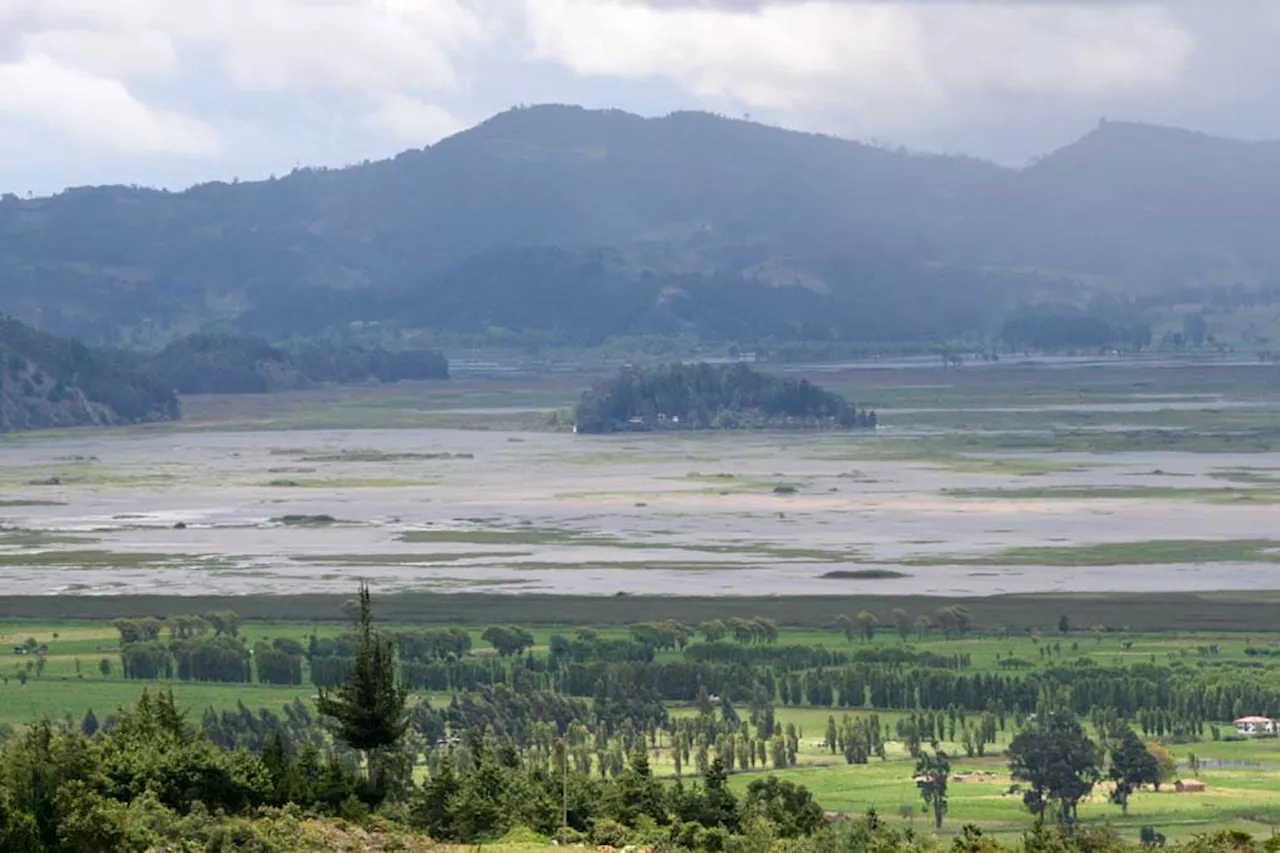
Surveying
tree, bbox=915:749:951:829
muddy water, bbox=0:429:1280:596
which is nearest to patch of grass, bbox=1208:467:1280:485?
muddy water, bbox=0:429:1280:596

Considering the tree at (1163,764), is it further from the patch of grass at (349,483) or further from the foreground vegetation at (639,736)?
the patch of grass at (349,483)

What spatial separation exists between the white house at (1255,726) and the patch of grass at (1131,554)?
44603mm

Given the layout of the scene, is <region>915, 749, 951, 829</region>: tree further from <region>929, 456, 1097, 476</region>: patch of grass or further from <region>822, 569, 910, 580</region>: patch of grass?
<region>929, 456, 1097, 476</region>: patch of grass

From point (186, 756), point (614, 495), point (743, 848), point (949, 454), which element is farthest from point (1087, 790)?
point (949, 454)

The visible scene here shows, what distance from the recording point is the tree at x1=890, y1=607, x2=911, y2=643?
105 m

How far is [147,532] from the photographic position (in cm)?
14975

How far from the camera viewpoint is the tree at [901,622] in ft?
345

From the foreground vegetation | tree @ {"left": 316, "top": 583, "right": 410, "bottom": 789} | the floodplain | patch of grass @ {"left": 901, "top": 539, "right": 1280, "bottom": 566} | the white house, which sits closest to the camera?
the foreground vegetation

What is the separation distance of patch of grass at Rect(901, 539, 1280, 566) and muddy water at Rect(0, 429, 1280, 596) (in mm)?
1775

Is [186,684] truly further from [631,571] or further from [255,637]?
[631,571]

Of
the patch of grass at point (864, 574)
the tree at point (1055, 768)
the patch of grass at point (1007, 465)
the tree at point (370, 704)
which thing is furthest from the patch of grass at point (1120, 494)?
the tree at point (370, 704)

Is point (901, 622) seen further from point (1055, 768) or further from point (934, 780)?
point (1055, 768)

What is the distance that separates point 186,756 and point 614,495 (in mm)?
119518

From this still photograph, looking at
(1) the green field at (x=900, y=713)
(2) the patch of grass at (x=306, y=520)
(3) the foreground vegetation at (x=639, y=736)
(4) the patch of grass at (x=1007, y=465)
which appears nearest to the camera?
(3) the foreground vegetation at (x=639, y=736)
